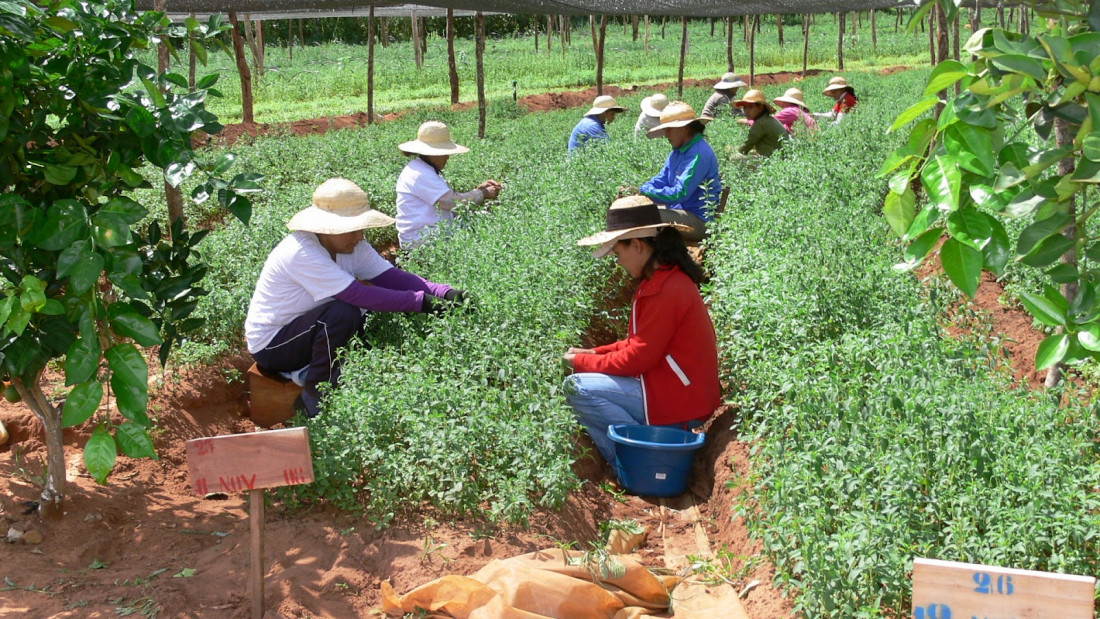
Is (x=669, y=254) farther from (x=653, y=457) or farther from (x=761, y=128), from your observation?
(x=761, y=128)

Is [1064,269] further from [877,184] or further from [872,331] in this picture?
[877,184]

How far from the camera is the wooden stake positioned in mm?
3414

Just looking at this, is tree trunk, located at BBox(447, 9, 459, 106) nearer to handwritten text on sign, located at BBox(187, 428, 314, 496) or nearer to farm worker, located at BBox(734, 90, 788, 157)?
farm worker, located at BBox(734, 90, 788, 157)

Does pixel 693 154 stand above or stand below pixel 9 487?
above

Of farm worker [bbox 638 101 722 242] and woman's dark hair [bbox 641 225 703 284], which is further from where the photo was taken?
farm worker [bbox 638 101 722 242]

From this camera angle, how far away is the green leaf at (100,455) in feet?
10.6

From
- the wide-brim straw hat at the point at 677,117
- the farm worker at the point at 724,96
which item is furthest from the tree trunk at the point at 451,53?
the wide-brim straw hat at the point at 677,117

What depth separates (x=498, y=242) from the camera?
639 centimetres

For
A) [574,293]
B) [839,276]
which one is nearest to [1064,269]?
[839,276]

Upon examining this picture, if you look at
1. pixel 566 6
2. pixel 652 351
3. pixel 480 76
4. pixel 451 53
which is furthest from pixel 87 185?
pixel 451 53

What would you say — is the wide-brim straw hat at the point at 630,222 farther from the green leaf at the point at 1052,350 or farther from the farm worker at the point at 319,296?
the green leaf at the point at 1052,350

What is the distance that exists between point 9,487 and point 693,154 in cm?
550

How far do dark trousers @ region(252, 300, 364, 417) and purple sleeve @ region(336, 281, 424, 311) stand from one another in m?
0.10

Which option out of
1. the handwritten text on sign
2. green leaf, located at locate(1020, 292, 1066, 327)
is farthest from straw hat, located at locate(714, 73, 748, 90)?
green leaf, located at locate(1020, 292, 1066, 327)
